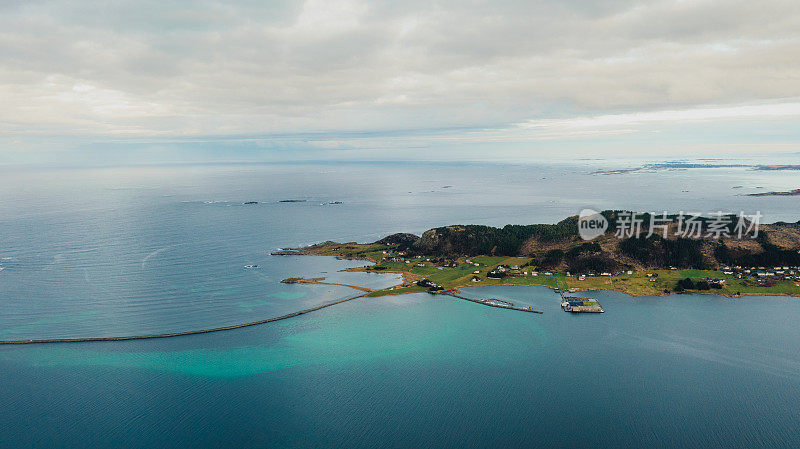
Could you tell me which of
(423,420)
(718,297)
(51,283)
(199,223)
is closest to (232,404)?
(423,420)

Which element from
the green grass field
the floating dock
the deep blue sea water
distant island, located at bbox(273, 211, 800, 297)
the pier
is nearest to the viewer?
the deep blue sea water

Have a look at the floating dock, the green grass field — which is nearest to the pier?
the green grass field

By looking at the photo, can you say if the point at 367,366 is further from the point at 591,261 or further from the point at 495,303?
the point at 591,261

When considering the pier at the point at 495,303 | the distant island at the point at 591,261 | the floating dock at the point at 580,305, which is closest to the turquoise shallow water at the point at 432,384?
the floating dock at the point at 580,305

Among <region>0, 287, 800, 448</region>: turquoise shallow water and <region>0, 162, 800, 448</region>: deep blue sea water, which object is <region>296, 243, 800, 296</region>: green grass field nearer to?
<region>0, 162, 800, 448</region>: deep blue sea water

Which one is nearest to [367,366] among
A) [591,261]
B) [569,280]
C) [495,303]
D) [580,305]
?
[495,303]

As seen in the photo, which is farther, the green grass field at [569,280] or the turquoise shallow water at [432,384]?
the green grass field at [569,280]

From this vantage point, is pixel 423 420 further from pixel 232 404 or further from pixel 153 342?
pixel 153 342

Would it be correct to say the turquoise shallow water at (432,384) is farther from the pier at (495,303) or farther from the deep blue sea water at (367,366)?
the pier at (495,303)
